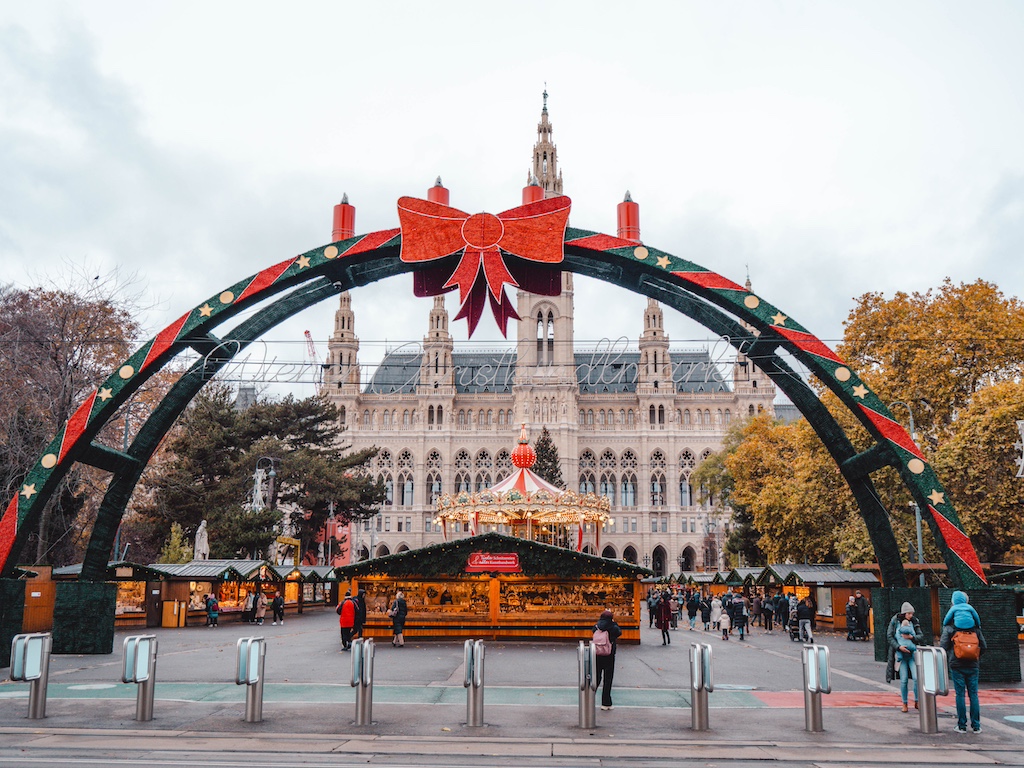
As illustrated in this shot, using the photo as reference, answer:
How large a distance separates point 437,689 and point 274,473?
32642mm

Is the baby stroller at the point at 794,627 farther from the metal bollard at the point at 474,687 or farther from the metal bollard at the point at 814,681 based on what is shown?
the metal bollard at the point at 474,687

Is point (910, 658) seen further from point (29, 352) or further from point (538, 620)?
point (29, 352)

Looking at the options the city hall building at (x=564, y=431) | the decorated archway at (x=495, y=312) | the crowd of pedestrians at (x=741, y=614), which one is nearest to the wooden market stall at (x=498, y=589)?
the crowd of pedestrians at (x=741, y=614)

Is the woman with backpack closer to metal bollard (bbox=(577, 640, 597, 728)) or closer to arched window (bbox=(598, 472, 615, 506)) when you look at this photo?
metal bollard (bbox=(577, 640, 597, 728))

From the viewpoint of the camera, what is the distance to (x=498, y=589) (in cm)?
2436

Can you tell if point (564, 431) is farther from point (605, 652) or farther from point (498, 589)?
point (605, 652)

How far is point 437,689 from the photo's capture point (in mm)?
13523

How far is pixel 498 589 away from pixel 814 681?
50.1 feet

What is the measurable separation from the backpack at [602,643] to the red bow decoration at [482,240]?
19.1 ft

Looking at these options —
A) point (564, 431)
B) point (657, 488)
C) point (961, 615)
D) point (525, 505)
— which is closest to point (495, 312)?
point (961, 615)

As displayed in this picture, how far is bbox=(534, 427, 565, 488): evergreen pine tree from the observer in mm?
73000

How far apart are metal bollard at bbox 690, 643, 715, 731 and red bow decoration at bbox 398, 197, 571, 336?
23.2 ft

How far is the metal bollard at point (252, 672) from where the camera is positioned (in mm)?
10117

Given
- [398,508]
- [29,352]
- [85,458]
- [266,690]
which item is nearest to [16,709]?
[266,690]
